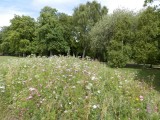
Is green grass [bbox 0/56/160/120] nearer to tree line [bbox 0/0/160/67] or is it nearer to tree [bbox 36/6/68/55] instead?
tree line [bbox 0/0/160/67]

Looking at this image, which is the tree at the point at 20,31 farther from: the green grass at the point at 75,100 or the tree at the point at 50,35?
the green grass at the point at 75,100

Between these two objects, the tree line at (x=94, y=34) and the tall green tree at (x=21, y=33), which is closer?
the tree line at (x=94, y=34)

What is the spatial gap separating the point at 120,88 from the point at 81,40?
37.8 metres

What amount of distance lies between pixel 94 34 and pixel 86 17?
880 centimetres

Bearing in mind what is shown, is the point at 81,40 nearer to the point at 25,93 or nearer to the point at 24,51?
the point at 24,51

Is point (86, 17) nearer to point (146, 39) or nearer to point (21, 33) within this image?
point (146, 39)

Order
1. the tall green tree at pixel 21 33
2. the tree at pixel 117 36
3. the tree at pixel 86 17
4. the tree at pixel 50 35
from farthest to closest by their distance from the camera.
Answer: the tall green tree at pixel 21 33 → the tree at pixel 50 35 → the tree at pixel 86 17 → the tree at pixel 117 36

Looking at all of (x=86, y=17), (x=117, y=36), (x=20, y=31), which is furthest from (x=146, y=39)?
(x=20, y=31)

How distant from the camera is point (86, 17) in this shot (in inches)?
1567

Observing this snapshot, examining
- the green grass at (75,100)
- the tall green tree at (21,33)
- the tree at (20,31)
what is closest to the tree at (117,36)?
the green grass at (75,100)

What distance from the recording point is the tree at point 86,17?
3984cm

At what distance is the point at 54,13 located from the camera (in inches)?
1891

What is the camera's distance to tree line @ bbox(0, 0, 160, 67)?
86.0 ft

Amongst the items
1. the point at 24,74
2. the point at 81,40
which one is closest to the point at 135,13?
the point at 81,40
